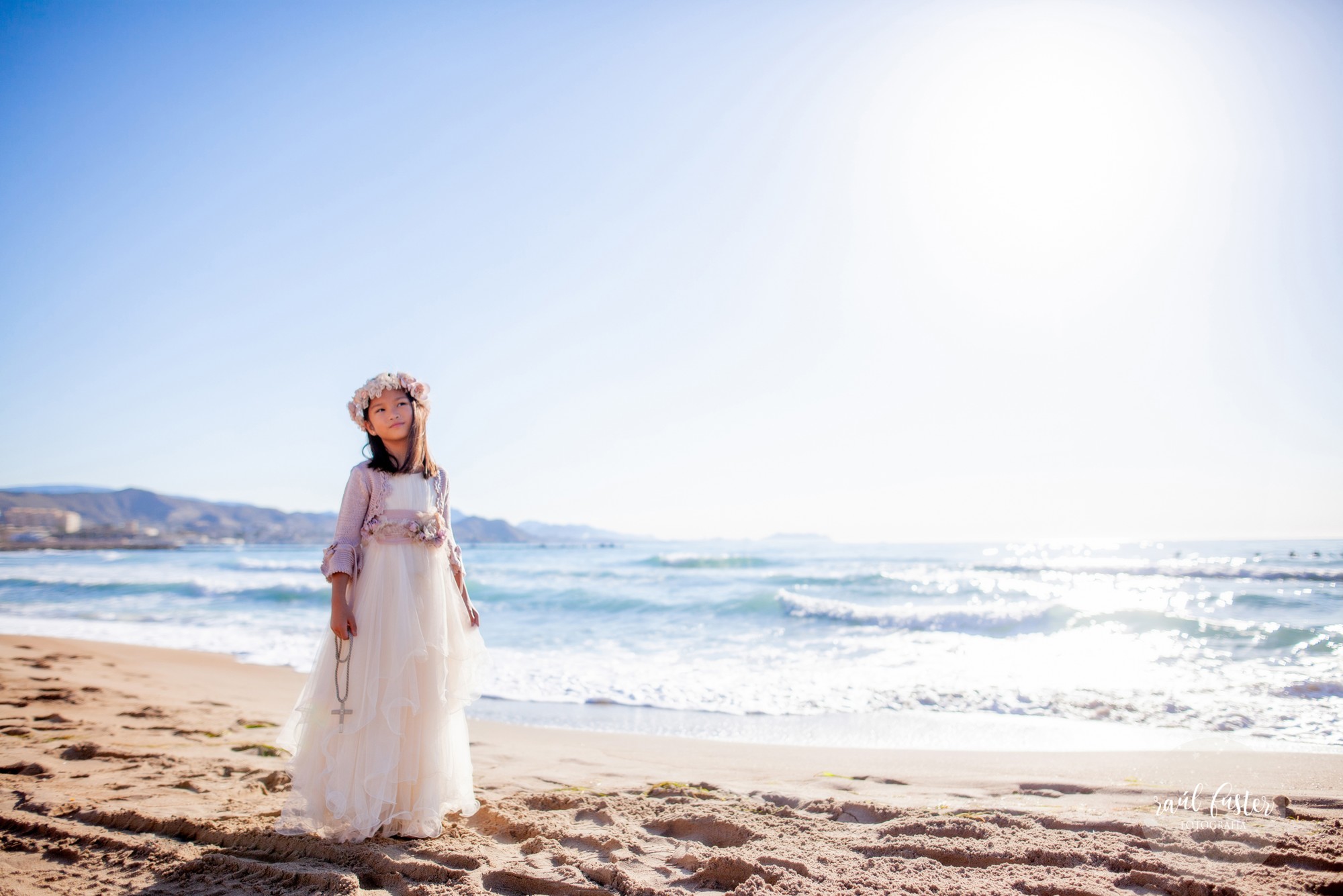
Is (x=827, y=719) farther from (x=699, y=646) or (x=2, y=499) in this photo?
(x=2, y=499)

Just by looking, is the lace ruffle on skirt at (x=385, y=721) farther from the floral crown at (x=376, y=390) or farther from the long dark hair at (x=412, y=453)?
the floral crown at (x=376, y=390)

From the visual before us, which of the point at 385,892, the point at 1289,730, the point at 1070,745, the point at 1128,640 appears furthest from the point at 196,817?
the point at 1128,640

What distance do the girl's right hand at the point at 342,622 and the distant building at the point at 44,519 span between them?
94.1m

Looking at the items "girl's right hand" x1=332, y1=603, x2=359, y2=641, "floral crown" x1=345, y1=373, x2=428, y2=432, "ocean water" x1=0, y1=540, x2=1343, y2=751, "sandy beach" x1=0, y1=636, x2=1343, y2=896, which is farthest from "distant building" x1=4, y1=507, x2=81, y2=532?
"girl's right hand" x1=332, y1=603, x2=359, y2=641

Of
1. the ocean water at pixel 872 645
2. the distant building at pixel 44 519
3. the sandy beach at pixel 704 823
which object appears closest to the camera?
the sandy beach at pixel 704 823

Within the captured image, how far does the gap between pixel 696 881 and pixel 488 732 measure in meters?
3.57

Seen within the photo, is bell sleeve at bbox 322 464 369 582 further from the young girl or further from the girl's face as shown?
the girl's face

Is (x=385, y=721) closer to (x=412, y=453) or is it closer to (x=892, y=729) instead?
(x=412, y=453)

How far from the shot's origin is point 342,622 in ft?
9.36

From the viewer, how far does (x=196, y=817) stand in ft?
10.0

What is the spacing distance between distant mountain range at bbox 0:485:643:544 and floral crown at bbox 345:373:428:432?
6435 cm

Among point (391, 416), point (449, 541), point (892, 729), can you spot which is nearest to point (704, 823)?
point (449, 541)

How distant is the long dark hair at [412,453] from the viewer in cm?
306

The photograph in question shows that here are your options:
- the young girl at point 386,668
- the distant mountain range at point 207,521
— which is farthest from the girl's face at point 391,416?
the distant mountain range at point 207,521
